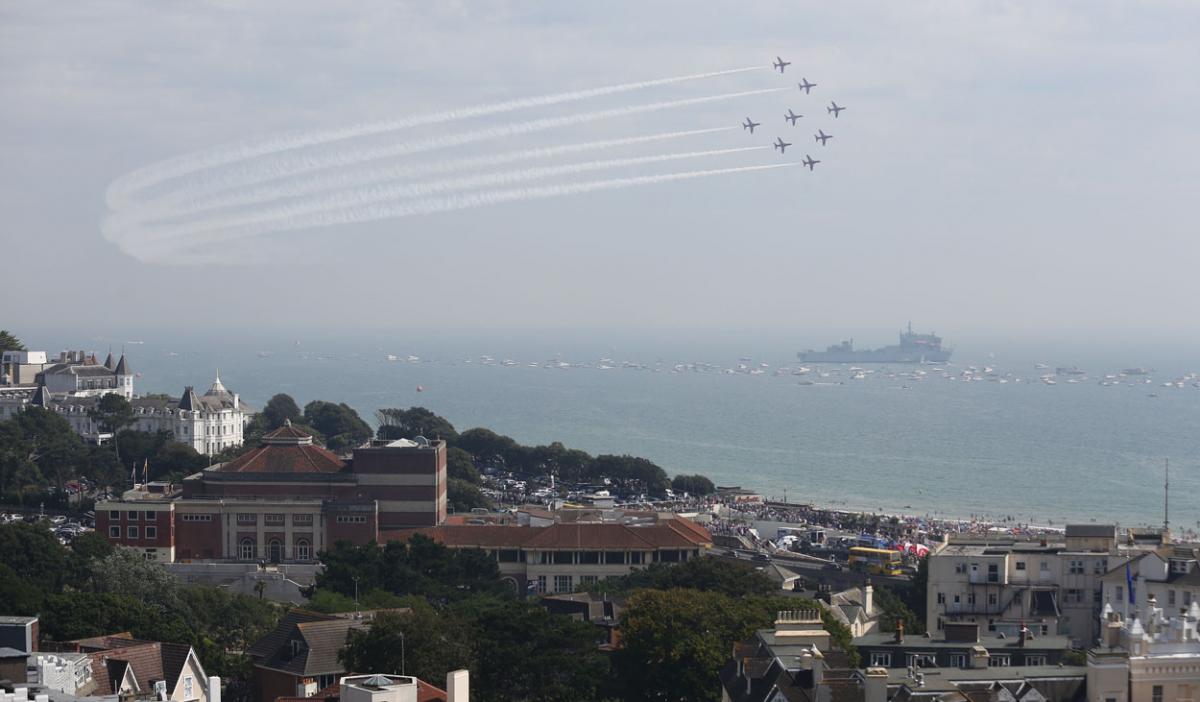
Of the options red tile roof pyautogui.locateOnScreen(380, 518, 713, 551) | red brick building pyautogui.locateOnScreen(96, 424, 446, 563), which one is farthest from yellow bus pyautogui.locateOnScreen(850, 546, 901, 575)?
red brick building pyautogui.locateOnScreen(96, 424, 446, 563)

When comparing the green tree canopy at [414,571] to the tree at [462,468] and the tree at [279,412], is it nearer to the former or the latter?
the tree at [462,468]

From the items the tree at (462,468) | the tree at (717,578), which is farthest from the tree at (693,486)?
the tree at (717,578)

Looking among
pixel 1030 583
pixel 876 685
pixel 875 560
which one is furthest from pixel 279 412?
pixel 876 685

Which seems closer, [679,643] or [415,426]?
[679,643]

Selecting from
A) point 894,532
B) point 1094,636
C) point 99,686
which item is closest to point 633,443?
point 894,532

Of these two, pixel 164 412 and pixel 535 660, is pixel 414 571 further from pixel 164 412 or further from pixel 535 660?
pixel 164 412

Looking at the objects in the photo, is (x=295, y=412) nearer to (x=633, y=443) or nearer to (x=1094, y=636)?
(x=633, y=443)

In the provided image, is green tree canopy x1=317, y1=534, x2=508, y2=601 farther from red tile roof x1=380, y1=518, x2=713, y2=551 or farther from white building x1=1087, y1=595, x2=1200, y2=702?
white building x1=1087, y1=595, x2=1200, y2=702

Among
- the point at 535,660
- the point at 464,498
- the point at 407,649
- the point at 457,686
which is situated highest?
the point at 457,686
